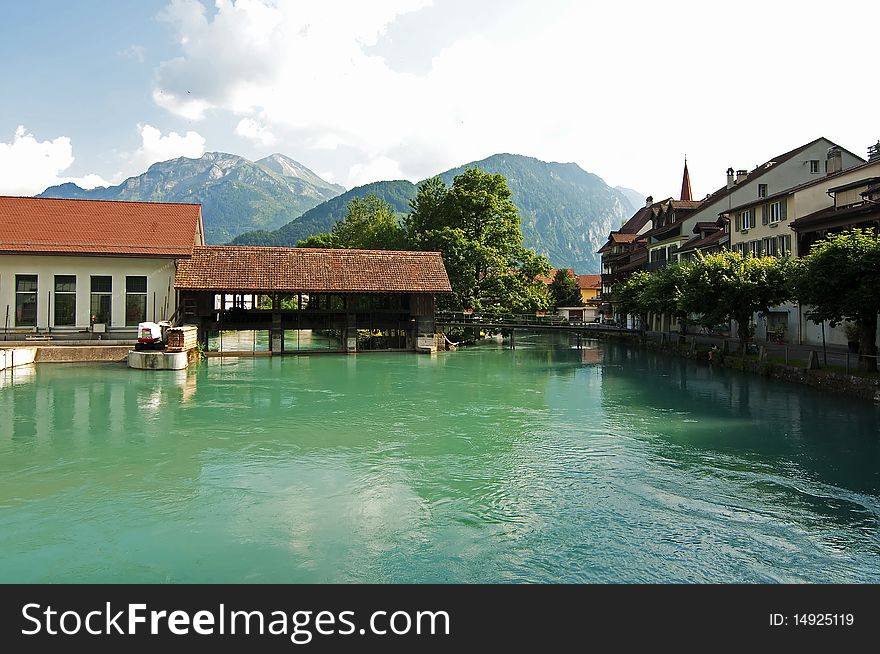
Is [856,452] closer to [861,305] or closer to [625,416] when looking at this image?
[625,416]

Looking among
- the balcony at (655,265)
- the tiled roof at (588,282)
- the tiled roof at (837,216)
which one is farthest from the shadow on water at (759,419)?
the tiled roof at (588,282)

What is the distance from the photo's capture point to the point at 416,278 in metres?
36.4

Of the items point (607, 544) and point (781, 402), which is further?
point (781, 402)

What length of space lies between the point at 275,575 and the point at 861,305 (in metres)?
18.1

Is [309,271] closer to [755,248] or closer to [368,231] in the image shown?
[368,231]

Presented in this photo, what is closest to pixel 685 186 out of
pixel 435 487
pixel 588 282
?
pixel 588 282

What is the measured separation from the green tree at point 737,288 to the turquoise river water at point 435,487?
6.88 metres

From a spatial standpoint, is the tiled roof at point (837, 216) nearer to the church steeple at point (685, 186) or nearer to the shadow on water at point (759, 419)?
the shadow on water at point (759, 419)

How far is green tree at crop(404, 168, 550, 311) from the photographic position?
143ft

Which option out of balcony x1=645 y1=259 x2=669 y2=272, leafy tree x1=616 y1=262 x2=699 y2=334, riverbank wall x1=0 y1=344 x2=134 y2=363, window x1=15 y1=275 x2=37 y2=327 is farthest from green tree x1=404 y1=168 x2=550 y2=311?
window x1=15 y1=275 x2=37 y2=327

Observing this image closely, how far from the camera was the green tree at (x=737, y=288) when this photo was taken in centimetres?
2630

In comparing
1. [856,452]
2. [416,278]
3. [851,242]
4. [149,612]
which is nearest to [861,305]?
[851,242]

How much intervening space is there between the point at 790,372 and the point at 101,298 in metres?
29.7

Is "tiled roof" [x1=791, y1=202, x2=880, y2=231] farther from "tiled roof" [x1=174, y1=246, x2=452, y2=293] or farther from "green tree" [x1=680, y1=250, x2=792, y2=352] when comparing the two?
"tiled roof" [x1=174, y1=246, x2=452, y2=293]
